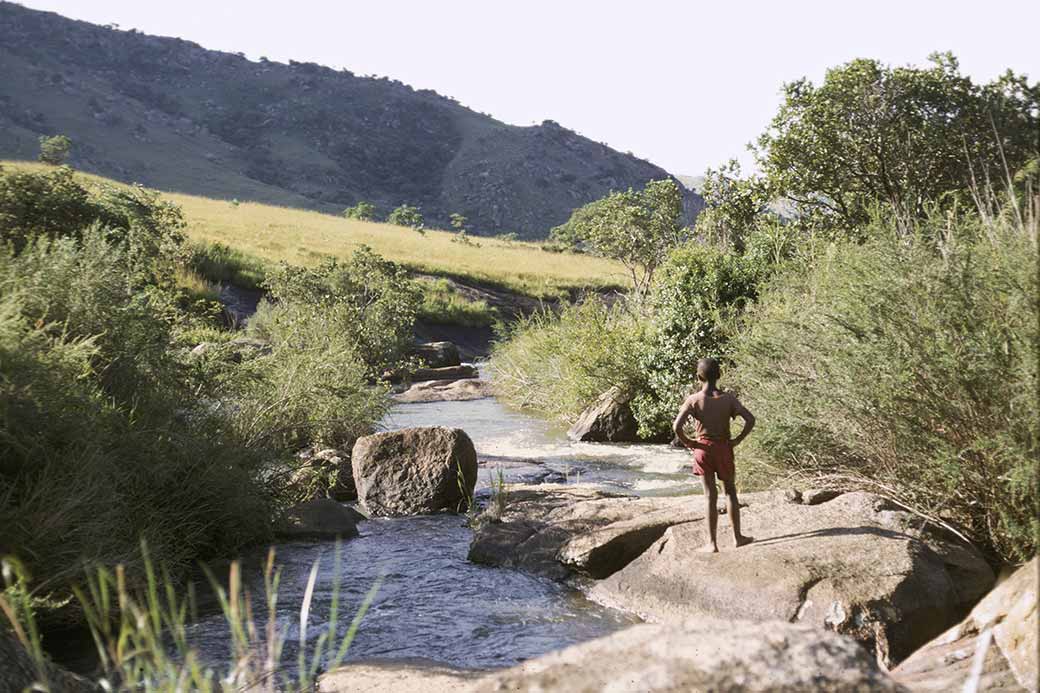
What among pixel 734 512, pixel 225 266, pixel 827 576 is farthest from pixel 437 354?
pixel 827 576

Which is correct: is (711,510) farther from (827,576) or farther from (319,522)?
(319,522)

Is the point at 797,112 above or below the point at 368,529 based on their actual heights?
above

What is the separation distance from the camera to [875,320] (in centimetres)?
862

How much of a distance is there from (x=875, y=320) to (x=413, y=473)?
668 centimetres

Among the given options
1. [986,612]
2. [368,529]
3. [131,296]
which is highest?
[131,296]

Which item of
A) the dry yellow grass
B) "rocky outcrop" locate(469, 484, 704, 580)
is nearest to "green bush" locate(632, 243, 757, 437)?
"rocky outcrop" locate(469, 484, 704, 580)

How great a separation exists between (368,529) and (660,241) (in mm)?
31708

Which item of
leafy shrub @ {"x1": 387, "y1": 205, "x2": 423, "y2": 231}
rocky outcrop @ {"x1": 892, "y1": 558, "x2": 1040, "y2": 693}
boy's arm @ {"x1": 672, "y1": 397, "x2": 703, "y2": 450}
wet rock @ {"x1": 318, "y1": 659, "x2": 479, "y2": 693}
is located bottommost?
wet rock @ {"x1": 318, "y1": 659, "x2": 479, "y2": 693}

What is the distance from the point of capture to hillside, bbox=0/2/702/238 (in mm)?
113312

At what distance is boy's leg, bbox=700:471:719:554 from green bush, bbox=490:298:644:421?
37.1ft

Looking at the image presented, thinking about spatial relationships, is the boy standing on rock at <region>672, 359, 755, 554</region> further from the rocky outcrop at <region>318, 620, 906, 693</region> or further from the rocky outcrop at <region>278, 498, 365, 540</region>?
the rocky outcrop at <region>278, 498, 365, 540</region>

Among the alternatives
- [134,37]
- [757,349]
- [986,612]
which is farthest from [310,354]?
[134,37]

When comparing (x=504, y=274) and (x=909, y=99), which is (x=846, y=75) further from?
(x=504, y=274)

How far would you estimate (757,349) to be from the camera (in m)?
11.7
